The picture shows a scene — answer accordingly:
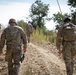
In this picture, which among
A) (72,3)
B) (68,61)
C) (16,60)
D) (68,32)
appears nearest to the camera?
(16,60)

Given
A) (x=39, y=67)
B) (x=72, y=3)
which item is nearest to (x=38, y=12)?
(x=72, y=3)

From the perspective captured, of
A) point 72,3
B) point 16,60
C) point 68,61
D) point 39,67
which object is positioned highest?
point 72,3

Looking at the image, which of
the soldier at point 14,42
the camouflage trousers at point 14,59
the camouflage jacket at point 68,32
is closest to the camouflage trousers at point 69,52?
the camouflage jacket at point 68,32

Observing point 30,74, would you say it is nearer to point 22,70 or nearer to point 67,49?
point 22,70

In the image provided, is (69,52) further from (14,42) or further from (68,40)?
(14,42)

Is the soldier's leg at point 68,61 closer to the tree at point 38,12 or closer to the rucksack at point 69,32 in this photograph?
the rucksack at point 69,32

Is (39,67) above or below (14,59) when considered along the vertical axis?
below

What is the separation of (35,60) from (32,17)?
2054 inches

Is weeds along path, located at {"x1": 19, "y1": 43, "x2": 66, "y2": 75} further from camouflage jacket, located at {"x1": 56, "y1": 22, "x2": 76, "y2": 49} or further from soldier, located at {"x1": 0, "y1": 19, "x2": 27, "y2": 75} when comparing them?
camouflage jacket, located at {"x1": 56, "y1": 22, "x2": 76, "y2": 49}

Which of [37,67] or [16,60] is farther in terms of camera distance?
[37,67]

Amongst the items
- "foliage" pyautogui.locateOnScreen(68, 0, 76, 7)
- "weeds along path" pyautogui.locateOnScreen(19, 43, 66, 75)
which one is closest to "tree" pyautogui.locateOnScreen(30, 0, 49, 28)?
"foliage" pyautogui.locateOnScreen(68, 0, 76, 7)

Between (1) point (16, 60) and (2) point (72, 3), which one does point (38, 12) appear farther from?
(1) point (16, 60)

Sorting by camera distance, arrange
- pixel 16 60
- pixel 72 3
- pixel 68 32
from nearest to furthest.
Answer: pixel 16 60 → pixel 68 32 → pixel 72 3

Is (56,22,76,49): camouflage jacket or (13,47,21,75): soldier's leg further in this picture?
(56,22,76,49): camouflage jacket
